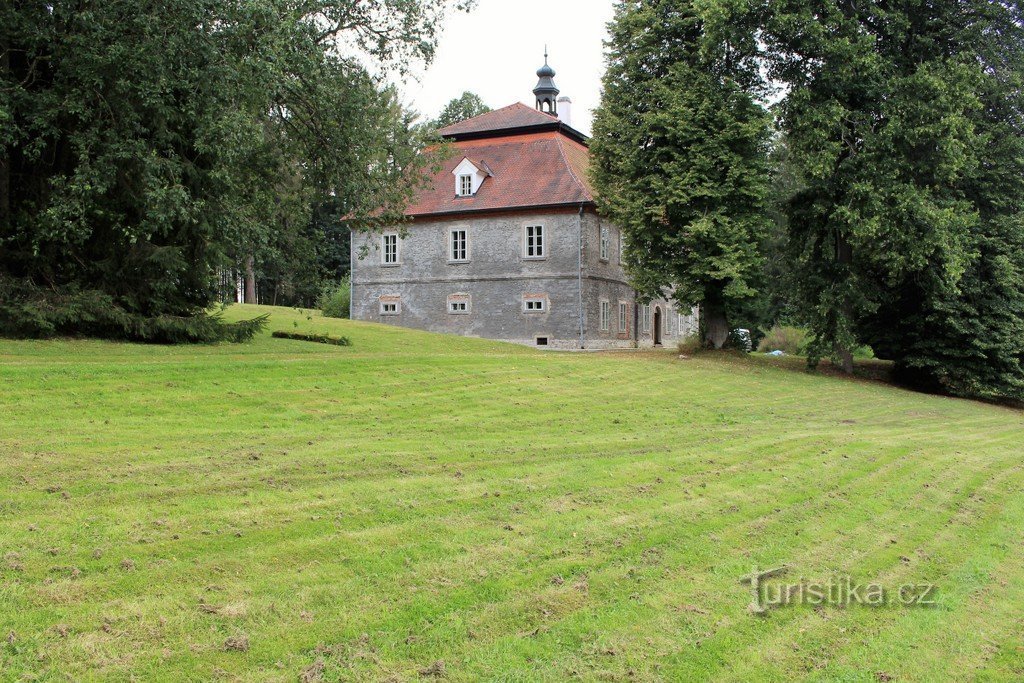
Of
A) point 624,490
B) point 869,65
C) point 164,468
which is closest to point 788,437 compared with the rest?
point 624,490

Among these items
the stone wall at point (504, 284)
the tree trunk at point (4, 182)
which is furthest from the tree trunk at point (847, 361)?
the tree trunk at point (4, 182)

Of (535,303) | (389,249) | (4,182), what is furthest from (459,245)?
(4,182)

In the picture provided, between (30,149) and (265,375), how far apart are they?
7722 mm

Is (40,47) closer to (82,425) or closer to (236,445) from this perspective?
(82,425)

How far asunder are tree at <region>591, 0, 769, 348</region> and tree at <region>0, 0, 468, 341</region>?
9538mm

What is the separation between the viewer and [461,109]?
65375 millimetres

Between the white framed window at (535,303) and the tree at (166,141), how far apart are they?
16.8m

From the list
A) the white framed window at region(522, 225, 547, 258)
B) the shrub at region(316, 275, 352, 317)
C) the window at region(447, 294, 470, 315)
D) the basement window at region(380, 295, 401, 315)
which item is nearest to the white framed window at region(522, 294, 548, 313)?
the white framed window at region(522, 225, 547, 258)

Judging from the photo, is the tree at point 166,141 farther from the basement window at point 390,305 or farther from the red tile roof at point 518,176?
the basement window at point 390,305

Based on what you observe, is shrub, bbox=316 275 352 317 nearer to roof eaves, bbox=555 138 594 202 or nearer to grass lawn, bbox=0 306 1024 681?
roof eaves, bbox=555 138 594 202

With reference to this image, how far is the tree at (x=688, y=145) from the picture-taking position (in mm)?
25641

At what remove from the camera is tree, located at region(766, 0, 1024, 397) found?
23.8 meters

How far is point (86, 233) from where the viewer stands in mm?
16594

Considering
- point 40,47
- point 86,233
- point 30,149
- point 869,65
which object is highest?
point 869,65
